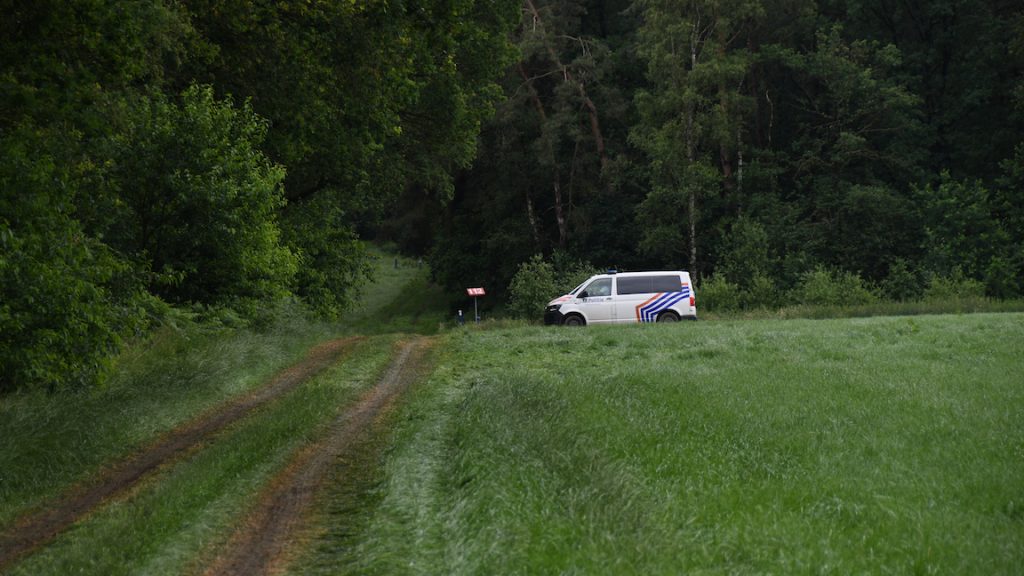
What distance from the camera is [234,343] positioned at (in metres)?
18.7

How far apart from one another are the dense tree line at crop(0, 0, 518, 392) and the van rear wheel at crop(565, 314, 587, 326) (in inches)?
332

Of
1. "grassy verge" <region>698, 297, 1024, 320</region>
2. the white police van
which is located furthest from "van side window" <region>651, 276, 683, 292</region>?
"grassy verge" <region>698, 297, 1024, 320</region>

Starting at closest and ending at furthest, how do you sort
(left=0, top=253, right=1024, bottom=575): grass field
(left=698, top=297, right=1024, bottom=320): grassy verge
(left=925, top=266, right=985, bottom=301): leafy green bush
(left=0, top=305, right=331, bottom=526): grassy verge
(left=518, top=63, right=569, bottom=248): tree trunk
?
(left=0, top=253, right=1024, bottom=575): grass field
(left=0, top=305, right=331, bottom=526): grassy verge
(left=698, top=297, right=1024, bottom=320): grassy verge
(left=925, top=266, right=985, bottom=301): leafy green bush
(left=518, top=63, right=569, bottom=248): tree trunk

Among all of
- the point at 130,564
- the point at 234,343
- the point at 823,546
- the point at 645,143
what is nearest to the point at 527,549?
the point at 823,546

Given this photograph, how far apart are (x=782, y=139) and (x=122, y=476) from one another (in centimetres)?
4559

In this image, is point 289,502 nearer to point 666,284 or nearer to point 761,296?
point 666,284

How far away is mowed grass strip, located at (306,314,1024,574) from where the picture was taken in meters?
6.07

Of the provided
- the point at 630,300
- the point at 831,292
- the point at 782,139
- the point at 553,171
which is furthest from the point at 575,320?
the point at 782,139

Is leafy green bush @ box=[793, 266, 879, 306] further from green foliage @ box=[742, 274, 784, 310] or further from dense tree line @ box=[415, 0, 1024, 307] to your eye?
green foliage @ box=[742, 274, 784, 310]

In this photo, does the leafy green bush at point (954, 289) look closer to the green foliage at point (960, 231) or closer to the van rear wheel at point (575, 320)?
the green foliage at point (960, 231)

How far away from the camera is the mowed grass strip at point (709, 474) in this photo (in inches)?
239

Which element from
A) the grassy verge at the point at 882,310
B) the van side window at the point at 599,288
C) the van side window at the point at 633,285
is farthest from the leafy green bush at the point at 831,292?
the van side window at the point at 599,288

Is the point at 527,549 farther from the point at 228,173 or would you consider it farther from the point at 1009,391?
the point at 228,173

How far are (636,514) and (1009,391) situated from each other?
7378mm
